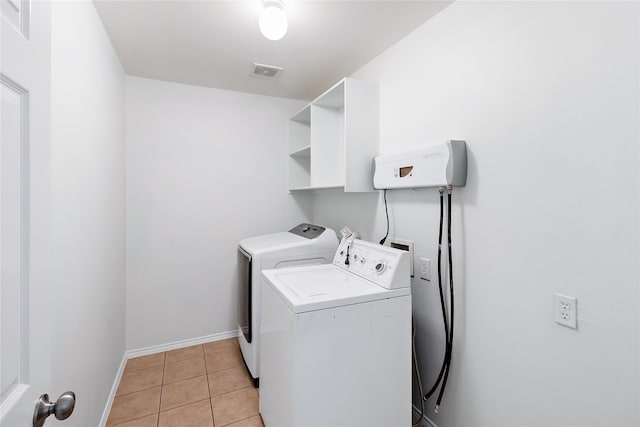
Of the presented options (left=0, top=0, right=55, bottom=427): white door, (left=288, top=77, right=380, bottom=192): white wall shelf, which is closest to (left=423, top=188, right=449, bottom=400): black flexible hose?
(left=288, top=77, right=380, bottom=192): white wall shelf

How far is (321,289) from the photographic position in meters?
1.40

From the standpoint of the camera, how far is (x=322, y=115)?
244cm

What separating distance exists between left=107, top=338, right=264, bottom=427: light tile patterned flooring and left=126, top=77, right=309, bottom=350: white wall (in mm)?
255

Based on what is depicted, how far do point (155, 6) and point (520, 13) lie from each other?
1757mm

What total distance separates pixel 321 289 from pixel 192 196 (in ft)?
5.81

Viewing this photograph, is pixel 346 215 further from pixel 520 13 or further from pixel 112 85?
pixel 112 85

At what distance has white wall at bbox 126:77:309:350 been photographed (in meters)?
2.47

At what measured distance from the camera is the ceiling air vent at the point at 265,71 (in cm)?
225

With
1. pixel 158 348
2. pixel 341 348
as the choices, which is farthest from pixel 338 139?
pixel 158 348

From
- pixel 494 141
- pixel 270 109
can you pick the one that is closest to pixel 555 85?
pixel 494 141

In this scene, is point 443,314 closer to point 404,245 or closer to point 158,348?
point 404,245

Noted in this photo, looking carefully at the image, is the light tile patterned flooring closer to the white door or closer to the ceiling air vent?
the white door

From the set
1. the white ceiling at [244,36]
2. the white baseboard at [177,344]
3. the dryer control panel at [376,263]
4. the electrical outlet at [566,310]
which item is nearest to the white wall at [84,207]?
the white ceiling at [244,36]

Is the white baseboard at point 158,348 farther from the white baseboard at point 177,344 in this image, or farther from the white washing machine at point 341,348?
the white washing machine at point 341,348
